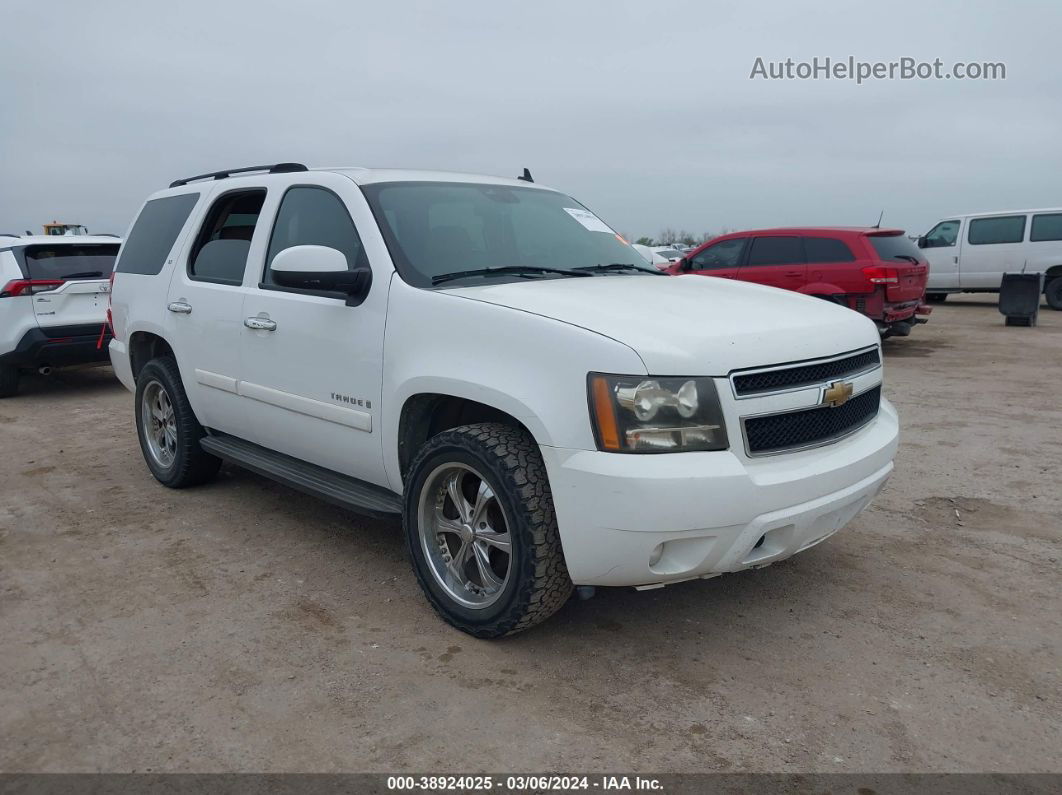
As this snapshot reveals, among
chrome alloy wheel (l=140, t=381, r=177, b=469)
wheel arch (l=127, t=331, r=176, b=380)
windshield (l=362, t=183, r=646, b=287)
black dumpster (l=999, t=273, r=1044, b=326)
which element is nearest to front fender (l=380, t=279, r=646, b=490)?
windshield (l=362, t=183, r=646, b=287)

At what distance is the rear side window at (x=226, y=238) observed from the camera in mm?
4598

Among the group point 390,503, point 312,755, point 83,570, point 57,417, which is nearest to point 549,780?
point 312,755

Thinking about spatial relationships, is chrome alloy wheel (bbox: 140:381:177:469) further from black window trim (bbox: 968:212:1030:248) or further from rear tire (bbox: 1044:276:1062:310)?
rear tire (bbox: 1044:276:1062:310)

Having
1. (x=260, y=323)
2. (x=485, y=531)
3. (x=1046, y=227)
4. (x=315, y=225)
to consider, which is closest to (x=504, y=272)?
(x=315, y=225)

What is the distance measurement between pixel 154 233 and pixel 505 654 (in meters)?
3.87

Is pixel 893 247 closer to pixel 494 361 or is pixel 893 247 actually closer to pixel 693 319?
pixel 693 319

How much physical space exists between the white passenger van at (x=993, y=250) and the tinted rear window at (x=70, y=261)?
51.9 feet

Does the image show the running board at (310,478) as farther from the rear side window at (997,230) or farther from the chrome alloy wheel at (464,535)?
the rear side window at (997,230)

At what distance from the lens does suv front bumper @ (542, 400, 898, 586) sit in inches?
109

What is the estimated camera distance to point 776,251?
38.5ft

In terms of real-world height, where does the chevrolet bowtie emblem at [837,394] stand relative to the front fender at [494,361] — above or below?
below

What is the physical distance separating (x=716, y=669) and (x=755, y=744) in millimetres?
475

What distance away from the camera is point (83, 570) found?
4102 millimetres

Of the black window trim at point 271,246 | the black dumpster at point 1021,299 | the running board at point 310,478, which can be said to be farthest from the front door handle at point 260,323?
the black dumpster at point 1021,299
